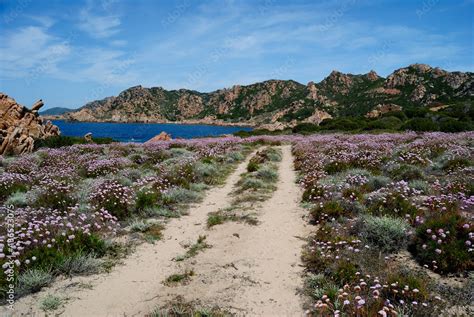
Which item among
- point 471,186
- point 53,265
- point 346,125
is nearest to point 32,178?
point 53,265

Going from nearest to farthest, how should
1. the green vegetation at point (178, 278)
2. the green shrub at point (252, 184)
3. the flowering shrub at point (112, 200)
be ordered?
1. the green vegetation at point (178, 278)
2. the flowering shrub at point (112, 200)
3. the green shrub at point (252, 184)

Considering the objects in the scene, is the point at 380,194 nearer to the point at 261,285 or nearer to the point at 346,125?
the point at 261,285

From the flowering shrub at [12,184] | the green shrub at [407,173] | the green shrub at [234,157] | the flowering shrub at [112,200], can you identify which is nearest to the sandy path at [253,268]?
the flowering shrub at [112,200]

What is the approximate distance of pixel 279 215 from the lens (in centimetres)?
1100

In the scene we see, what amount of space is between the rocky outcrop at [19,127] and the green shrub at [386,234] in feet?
86.0

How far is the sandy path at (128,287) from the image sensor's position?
5570 millimetres

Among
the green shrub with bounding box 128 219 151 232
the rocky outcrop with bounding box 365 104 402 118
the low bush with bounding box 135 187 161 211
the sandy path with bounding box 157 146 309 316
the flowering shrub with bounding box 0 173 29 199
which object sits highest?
the rocky outcrop with bounding box 365 104 402 118

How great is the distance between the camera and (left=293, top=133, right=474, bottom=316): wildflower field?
536 centimetres

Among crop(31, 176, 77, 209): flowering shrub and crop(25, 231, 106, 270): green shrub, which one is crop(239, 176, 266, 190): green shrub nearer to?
crop(31, 176, 77, 209): flowering shrub

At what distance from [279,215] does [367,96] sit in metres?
171

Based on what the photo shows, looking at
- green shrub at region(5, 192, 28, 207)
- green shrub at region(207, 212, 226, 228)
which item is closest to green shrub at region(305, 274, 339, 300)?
green shrub at region(207, 212, 226, 228)

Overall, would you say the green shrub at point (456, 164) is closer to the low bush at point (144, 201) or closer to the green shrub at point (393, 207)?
the green shrub at point (393, 207)

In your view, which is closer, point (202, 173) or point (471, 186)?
point (471, 186)

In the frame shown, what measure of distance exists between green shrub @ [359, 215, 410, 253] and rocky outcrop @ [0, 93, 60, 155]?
86.0 feet
